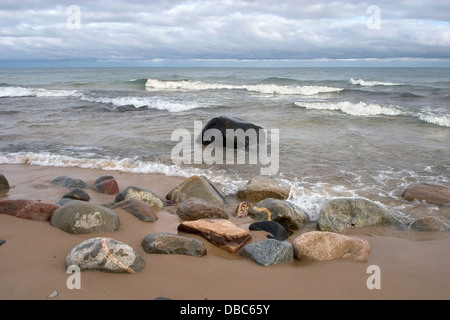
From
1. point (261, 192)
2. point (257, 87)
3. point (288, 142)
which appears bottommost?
point (261, 192)

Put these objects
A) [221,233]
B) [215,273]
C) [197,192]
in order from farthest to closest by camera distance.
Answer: [197,192]
[221,233]
[215,273]

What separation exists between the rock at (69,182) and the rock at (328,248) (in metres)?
4.09

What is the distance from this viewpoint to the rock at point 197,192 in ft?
19.5

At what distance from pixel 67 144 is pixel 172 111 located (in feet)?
25.1

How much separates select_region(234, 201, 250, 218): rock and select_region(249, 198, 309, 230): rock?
Answer: 107mm

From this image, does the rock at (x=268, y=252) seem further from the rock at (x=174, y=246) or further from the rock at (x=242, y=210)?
the rock at (x=242, y=210)

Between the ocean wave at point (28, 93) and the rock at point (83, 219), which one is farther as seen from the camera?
the ocean wave at point (28, 93)

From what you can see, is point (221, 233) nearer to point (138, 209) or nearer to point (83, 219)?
point (138, 209)

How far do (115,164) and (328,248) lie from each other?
18.0 ft

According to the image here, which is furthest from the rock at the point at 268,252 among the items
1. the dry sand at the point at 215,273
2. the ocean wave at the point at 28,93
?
the ocean wave at the point at 28,93

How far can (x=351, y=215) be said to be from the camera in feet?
17.1

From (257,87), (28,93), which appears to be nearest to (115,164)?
(28,93)

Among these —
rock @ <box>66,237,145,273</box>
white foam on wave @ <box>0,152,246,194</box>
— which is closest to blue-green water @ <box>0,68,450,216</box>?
white foam on wave @ <box>0,152,246,194</box>

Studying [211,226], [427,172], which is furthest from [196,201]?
[427,172]
